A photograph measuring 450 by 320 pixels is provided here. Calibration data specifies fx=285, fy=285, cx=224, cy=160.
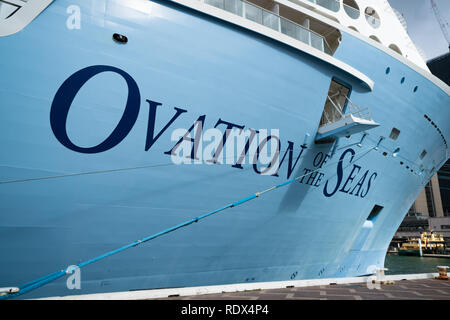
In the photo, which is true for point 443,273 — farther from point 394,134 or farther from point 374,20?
point 374,20

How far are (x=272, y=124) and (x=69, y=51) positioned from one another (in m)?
4.27

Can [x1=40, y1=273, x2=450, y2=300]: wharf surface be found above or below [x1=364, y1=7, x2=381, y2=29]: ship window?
below

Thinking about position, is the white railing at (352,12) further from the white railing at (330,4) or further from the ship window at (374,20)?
the white railing at (330,4)

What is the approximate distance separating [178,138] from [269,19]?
3.55 metres

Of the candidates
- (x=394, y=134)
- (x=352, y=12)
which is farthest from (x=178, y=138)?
(x=352, y=12)

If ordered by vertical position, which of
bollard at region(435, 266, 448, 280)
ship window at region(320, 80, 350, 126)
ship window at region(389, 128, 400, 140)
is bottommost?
bollard at region(435, 266, 448, 280)

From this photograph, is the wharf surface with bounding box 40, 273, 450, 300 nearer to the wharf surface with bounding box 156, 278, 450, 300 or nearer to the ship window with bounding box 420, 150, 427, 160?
the wharf surface with bounding box 156, 278, 450, 300

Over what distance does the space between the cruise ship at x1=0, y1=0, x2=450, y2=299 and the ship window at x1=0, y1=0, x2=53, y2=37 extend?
2cm

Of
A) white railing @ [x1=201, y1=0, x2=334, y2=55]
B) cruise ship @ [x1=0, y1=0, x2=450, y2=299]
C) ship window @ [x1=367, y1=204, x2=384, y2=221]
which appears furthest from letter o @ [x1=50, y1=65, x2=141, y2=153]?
ship window @ [x1=367, y1=204, x2=384, y2=221]

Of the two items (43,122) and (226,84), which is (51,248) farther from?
(226,84)

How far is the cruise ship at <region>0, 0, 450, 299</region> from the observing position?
14.9ft

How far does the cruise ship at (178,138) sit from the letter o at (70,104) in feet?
0.07

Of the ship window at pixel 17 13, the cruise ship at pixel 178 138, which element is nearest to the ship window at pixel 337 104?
the cruise ship at pixel 178 138

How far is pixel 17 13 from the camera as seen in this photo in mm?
4297
